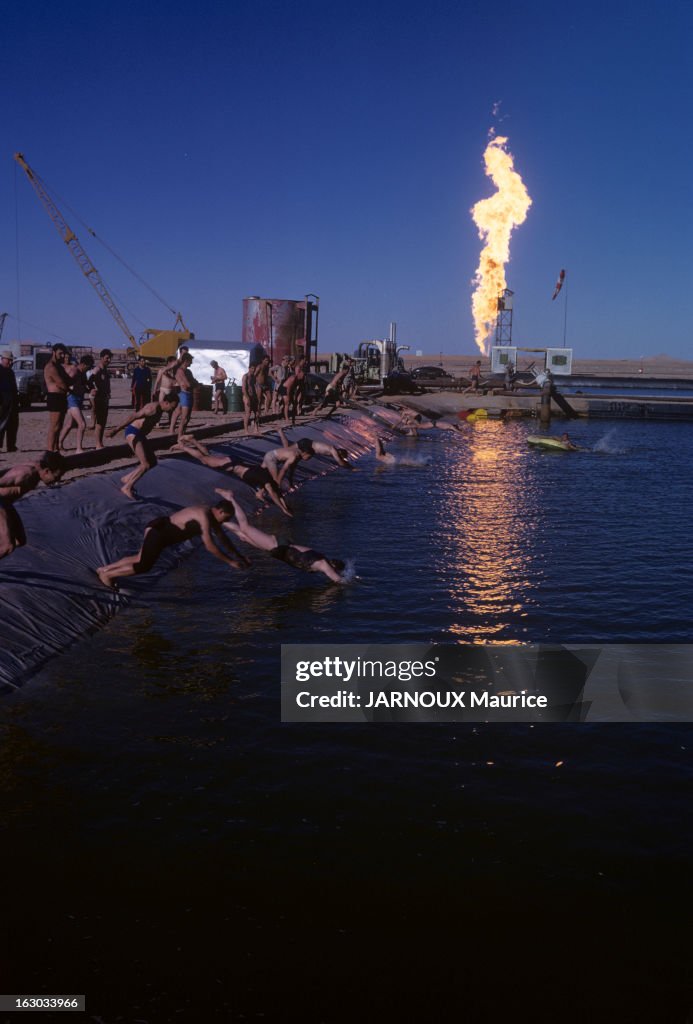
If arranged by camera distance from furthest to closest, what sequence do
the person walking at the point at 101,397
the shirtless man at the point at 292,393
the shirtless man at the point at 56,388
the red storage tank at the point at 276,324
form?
the red storage tank at the point at 276,324 < the shirtless man at the point at 292,393 < the person walking at the point at 101,397 < the shirtless man at the point at 56,388

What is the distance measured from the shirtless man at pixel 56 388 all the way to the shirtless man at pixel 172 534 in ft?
21.5

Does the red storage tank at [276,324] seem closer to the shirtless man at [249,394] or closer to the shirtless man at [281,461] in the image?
the shirtless man at [249,394]

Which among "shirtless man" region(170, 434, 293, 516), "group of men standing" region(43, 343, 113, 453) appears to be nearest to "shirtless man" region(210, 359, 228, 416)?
"group of men standing" region(43, 343, 113, 453)

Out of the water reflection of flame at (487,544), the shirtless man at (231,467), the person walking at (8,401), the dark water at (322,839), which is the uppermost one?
the person walking at (8,401)

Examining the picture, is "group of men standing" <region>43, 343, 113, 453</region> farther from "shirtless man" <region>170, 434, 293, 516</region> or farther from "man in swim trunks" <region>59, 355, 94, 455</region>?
"shirtless man" <region>170, 434, 293, 516</region>

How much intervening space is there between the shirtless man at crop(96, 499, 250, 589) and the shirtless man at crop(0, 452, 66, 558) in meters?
2.35

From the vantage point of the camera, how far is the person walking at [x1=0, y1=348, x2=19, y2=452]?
17.2m

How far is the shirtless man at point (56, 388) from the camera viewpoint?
18125 millimetres

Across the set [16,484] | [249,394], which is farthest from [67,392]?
[249,394]

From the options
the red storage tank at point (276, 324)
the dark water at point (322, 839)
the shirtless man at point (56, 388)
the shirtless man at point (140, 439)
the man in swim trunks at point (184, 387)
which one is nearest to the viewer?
the dark water at point (322, 839)

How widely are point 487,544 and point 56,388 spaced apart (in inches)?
378

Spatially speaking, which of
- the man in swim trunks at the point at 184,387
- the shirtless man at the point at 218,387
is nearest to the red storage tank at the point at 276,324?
the shirtless man at the point at 218,387

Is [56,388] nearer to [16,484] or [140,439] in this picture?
[140,439]

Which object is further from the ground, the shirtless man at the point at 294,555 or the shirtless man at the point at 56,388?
the shirtless man at the point at 56,388
